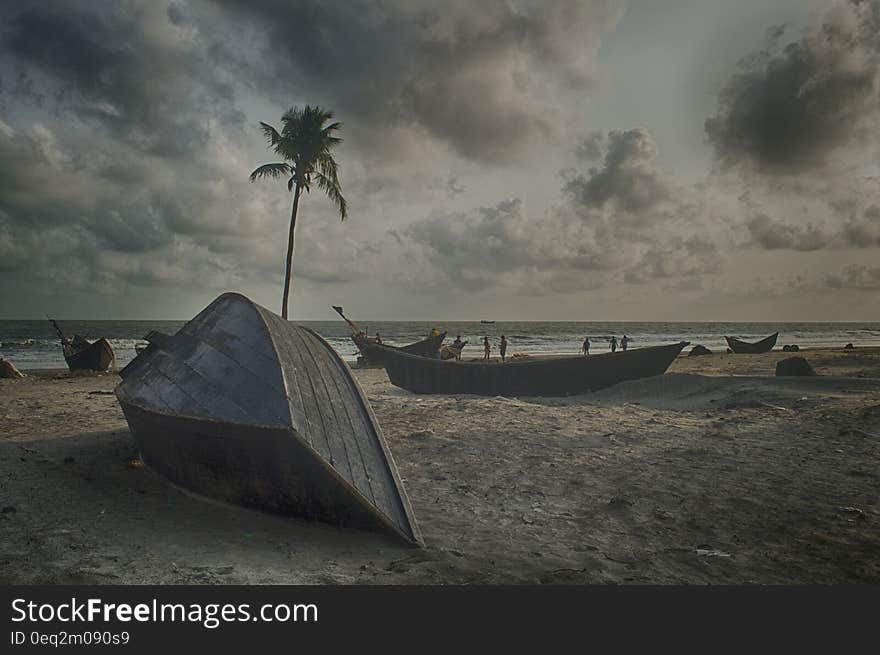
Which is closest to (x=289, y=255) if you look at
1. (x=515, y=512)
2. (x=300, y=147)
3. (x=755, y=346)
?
(x=300, y=147)

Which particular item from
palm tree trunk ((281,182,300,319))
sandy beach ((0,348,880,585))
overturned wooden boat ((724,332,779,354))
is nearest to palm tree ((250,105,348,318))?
palm tree trunk ((281,182,300,319))

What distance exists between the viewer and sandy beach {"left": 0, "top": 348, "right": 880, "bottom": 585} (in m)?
3.00

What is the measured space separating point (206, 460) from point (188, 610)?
4.47 feet

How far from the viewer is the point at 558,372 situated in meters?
13.9

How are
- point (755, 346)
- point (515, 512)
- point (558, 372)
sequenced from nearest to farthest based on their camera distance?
point (515, 512) → point (558, 372) → point (755, 346)

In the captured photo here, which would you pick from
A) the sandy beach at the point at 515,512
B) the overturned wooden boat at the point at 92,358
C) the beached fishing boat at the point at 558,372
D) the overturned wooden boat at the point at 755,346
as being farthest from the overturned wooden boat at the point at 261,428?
the overturned wooden boat at the point at 755,346

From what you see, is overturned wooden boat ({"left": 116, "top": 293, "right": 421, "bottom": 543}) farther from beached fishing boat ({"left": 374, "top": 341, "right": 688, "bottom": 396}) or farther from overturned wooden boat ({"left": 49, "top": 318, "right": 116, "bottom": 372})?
overturned wooden boat ({"left": 49, "top": 318, "right": 116, "bottom": 372})

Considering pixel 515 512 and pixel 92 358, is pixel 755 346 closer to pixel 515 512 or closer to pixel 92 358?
pixel 515 512

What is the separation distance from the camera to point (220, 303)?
5.00 metres

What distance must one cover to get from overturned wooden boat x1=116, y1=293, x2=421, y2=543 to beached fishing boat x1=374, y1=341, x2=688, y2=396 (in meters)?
9.78

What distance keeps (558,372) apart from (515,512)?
1008 cm

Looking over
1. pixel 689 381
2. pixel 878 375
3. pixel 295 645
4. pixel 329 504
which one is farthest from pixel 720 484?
pixel 878 375

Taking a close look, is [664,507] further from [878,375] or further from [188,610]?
[878,375]

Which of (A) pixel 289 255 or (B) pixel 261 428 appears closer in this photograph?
(B) pixel 261 428
